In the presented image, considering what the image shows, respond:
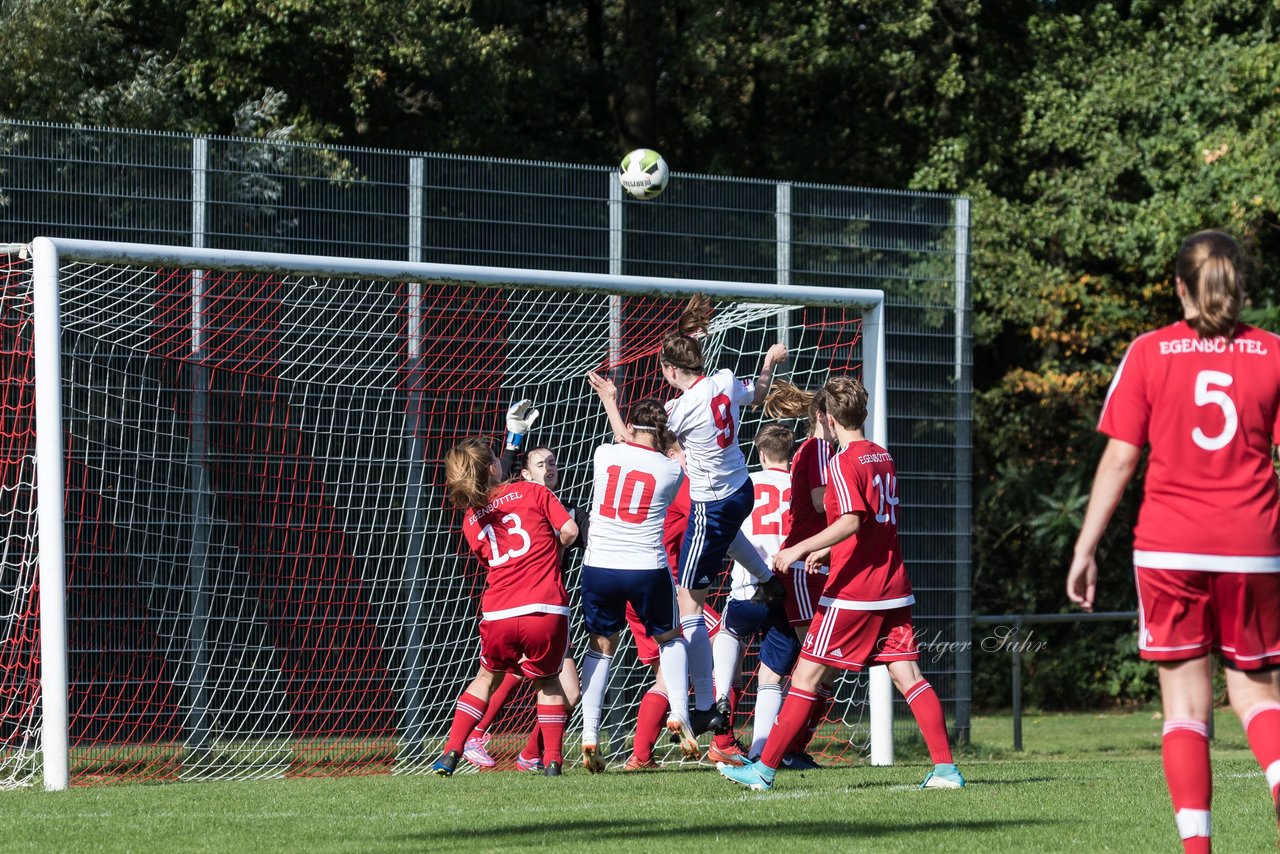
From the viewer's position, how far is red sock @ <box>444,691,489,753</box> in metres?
8.05

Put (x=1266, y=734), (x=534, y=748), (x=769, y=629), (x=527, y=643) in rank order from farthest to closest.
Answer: (x=534, y=748) → (x=769, y=629) → (x=527, y=643) → (x=1266, y=734)

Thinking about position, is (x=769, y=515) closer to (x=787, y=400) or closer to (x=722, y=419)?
(x=787, y=400)

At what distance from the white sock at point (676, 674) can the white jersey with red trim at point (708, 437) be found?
760 mm

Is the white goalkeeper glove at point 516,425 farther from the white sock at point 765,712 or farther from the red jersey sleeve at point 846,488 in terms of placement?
the red jersey sleeve at point 846,488

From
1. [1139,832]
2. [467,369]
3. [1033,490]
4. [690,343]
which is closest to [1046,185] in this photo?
[1033,490]

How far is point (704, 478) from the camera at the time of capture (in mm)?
8609

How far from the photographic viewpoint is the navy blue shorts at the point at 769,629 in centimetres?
893

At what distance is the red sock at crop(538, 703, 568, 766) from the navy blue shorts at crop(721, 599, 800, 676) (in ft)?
3.83

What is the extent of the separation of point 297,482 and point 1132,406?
7239 millimetres

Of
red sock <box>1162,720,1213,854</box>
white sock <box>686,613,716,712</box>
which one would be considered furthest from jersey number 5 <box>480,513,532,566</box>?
red sock <box>1162,720,1213,854</box>

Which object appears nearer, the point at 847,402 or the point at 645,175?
the point at 847,402

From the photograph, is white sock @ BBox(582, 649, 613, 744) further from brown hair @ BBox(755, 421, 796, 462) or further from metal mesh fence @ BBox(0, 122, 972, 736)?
metal mesh fence @ BBox(0, 122, 972, 736)

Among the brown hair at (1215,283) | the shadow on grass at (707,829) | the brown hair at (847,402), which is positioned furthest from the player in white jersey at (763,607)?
the brown hair at (1215,283)

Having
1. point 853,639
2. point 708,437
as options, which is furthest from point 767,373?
point 853,639
